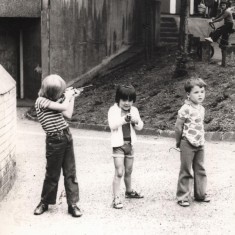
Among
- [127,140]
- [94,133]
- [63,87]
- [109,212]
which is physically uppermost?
[63,87]

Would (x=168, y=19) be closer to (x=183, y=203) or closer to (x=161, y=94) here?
(x=161, y=94)

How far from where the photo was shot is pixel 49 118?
630 cm

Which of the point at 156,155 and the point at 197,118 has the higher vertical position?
the point at 197,118

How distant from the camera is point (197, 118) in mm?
6758

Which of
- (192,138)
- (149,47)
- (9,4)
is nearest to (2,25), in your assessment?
(9,4)

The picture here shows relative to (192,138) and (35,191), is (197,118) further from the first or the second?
(35,191)

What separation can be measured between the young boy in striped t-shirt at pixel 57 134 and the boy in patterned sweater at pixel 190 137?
4.10 feet

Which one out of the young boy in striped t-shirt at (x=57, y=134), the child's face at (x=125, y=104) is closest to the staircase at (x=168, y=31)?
the child's face at (x=125, y=104)

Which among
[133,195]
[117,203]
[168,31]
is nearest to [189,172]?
[133,195]

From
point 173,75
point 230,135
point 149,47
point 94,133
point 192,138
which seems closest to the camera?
point 192,138

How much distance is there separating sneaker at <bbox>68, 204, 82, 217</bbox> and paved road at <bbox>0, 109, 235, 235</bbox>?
0.21ft

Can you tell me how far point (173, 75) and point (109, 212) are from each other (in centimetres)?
984

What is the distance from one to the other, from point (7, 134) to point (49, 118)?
1.33 metres

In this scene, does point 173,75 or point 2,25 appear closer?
point 173,75
